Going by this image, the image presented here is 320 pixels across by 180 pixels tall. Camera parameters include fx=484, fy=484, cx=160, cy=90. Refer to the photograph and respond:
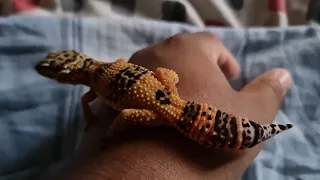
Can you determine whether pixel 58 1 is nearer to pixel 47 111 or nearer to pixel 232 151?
pixel 47 111

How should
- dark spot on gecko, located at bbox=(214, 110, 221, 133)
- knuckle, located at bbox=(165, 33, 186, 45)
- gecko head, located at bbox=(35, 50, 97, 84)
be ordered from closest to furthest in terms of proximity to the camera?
dark spot on gecko, located at bbox=(214, 110, 221, 133) < gecko head, located at bbox=(35, 50, 97, 84) < knuckle, located at bbox=(165, 33, 186, 45)

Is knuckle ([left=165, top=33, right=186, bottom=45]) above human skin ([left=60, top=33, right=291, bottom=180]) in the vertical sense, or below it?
above

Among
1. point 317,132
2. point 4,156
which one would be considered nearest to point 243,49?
point 317,132

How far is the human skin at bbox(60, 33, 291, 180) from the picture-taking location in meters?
0.84

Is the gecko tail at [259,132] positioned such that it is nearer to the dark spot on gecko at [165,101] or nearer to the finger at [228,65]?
the dark spot on gecko at [165,101]

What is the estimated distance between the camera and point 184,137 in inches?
34.0

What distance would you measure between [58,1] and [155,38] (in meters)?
0.35

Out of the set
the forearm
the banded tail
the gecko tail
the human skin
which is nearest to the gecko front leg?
the human skin

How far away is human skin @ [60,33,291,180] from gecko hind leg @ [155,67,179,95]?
0.04 metres

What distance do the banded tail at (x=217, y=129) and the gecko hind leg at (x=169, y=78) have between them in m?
0.08

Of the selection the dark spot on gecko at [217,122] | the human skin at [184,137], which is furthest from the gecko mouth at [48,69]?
the dark spot on gecko at [217,122]

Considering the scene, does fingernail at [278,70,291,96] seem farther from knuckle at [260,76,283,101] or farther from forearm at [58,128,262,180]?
forearm at [58,128,262,180]

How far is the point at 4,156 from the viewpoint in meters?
1.13

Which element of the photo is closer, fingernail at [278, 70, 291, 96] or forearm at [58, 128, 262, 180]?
forearm at [58, 128, 262, 180]
